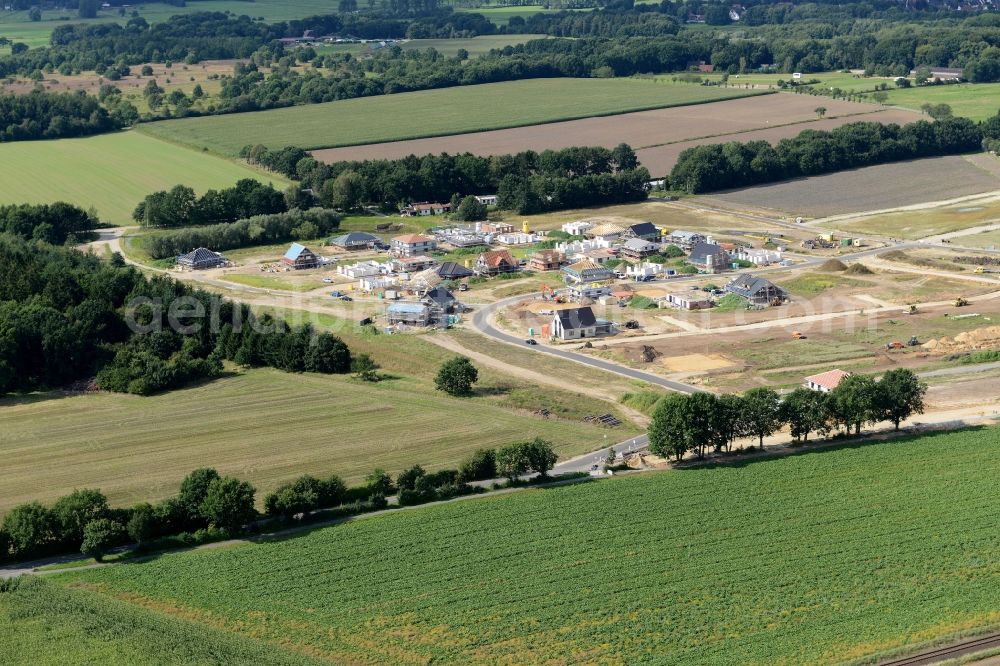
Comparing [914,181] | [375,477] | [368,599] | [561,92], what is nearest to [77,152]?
[561,92]

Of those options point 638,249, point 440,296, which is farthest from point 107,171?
point 638,249

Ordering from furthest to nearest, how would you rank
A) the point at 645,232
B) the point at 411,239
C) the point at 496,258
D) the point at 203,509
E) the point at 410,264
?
the point at 645,232 < the point at 411,239 < the point at 410,264 < the point at 496,258 < the point at 203,509

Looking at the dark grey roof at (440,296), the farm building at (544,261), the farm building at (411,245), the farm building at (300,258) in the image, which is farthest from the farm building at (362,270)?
the farm building at (544,261)

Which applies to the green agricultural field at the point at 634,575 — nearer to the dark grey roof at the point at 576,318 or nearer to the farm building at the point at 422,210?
the dark grey roof at the point at 576,318

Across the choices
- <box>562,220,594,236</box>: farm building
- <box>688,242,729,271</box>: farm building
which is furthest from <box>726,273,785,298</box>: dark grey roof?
<box>562,220,594,236</box>: farm building

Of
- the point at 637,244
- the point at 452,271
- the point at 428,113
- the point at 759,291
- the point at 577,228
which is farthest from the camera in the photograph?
the point at 428,113

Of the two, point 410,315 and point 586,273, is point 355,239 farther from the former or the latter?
point 410,315
